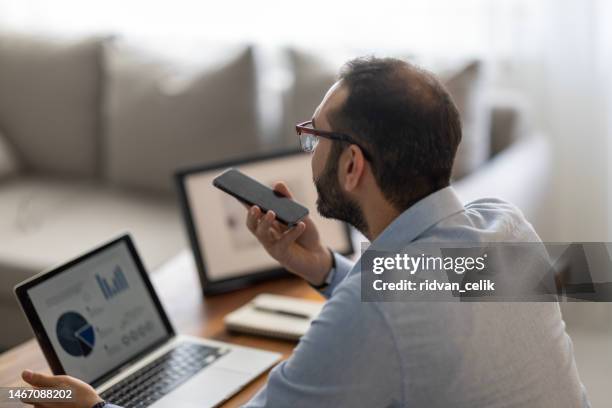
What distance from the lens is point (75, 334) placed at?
1.47 metres

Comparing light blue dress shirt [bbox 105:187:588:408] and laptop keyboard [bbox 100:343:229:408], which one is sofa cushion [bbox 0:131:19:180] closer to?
laptop keyboard [bbox 100:343:229:408]

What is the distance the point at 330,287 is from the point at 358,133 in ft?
1.59

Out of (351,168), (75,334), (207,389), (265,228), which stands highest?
(351,168)

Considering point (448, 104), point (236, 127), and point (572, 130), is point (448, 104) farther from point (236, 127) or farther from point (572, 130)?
point (572, 130)

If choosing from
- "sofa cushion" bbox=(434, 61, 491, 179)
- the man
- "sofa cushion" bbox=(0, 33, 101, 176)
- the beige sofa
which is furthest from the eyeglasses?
"sofa cushion" bbox=(0, 33, 101, 176)

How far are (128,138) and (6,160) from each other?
21.9 inches

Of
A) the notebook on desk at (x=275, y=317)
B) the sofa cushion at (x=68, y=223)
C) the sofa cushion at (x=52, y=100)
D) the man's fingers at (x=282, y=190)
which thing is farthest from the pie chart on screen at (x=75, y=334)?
the sofa cushion at (x=52, y=100)

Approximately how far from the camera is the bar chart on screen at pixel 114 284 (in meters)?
1.54

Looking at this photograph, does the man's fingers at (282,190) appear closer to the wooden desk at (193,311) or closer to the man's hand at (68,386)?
the wooden desk at (193,311)

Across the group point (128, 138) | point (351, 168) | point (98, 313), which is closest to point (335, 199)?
point (351, 168)

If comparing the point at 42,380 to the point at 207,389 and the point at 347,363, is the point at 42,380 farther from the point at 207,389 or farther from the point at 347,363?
the point at 347,363

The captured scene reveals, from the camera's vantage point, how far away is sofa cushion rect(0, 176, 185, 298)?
2.59 meters

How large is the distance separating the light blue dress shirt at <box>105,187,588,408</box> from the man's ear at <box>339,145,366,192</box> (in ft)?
0.28

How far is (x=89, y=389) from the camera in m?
1.24
